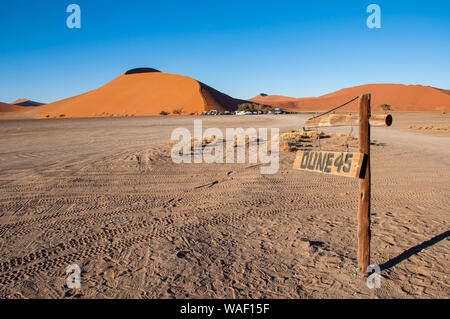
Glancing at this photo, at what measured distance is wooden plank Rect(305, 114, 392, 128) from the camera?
11.0 feet

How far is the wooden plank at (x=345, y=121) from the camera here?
132 inches

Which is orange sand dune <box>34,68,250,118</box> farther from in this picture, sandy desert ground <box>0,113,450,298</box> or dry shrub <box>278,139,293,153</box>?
sandy desert ground <box>0,113,450,298</box>

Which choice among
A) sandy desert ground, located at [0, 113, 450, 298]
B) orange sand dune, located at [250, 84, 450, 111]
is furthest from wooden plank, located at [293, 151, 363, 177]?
orange sand dune, located at [250, 84, 450, 111]

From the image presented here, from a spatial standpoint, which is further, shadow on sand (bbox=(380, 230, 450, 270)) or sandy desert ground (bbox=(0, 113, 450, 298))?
shadow on sand (bbox=(380, 230, 450, 270))

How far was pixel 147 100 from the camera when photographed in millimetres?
74750

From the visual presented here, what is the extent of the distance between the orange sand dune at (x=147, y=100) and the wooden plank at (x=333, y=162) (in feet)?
192

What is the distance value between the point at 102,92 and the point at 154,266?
297 feet

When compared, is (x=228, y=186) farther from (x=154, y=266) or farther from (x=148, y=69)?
(x=148, y=69)

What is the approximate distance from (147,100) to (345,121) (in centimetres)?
7525

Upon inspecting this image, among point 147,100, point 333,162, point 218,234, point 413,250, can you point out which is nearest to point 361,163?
point 333,162

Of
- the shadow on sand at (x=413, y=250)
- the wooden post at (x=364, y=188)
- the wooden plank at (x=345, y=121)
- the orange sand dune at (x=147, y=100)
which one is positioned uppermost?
the orange sand dune at (x=147, y=100)

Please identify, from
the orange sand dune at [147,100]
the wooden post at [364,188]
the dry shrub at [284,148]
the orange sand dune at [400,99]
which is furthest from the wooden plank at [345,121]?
the orange sand dune at [400,99]

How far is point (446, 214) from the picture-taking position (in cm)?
541

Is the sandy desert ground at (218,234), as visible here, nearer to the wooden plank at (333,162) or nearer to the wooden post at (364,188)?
the wooden post at (364,188)
